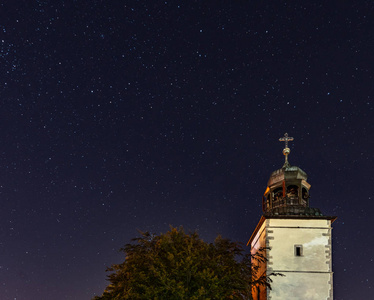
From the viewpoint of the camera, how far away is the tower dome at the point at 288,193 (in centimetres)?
3028

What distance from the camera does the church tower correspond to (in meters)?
28.1

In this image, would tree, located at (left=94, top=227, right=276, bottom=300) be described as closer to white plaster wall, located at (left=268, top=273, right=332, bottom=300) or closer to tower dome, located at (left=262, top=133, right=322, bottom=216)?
white plaster wall, located at (left=268, top=273, right=332, bottom=300)

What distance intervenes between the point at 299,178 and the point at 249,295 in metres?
10.0

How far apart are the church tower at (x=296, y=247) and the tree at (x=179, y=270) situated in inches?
138

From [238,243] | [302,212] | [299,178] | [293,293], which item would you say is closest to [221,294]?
[238,243]

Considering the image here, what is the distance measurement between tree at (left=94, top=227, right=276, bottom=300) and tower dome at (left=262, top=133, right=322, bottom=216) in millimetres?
5835

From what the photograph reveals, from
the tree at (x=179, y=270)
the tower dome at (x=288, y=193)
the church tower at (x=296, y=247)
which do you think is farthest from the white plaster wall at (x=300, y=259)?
the tree at (x=179, y=270)

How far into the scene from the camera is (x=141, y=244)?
25.6m

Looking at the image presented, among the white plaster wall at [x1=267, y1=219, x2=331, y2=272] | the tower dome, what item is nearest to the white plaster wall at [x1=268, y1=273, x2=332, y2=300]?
the white plaster wall at [x1=267, y1=219, x2=331, y2=272]

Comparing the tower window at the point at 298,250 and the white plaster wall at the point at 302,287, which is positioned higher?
the tower window at the point at 298,250

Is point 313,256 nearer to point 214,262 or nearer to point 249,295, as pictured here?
point 249,295

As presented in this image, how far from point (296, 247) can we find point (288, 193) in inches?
180

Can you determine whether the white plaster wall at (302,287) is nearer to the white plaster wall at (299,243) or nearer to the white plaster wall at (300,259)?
the white plaster wall at (300,259)

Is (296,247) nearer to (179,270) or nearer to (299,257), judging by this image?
(299,257)
